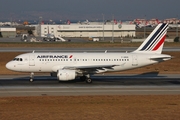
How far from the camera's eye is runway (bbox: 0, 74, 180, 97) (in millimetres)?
37312

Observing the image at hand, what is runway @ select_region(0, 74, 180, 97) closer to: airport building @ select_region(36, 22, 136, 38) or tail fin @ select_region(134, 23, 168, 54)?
tail fin @ select_region(134, 23, 168, 54)

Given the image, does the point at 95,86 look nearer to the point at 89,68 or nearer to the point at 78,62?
the point at 89,68

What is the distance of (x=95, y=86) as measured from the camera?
136 ft

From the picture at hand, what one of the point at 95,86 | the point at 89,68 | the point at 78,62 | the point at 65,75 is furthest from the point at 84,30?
the point at 95,86

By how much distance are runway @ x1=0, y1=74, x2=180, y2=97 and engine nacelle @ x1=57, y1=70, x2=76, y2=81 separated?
776 millimetres

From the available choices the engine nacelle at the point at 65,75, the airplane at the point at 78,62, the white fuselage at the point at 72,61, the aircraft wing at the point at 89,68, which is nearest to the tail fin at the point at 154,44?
the airplane at the point at 78,62

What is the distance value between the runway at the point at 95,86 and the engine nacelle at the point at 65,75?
0.78 m

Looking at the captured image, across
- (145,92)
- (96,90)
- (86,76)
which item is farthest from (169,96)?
(86,76)

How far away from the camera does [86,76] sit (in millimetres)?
44000

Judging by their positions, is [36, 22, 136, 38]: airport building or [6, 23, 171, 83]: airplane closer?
[6, 23, 171, 83]: airplane

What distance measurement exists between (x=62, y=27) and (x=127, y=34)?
29289 mm

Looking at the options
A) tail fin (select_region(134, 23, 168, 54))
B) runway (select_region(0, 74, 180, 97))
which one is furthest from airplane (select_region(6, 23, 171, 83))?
runway (select_region(0, 74, 180, 97))

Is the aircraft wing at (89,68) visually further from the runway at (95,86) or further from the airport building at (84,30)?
the airport building at (84,30)

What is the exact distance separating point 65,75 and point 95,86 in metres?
3.34
